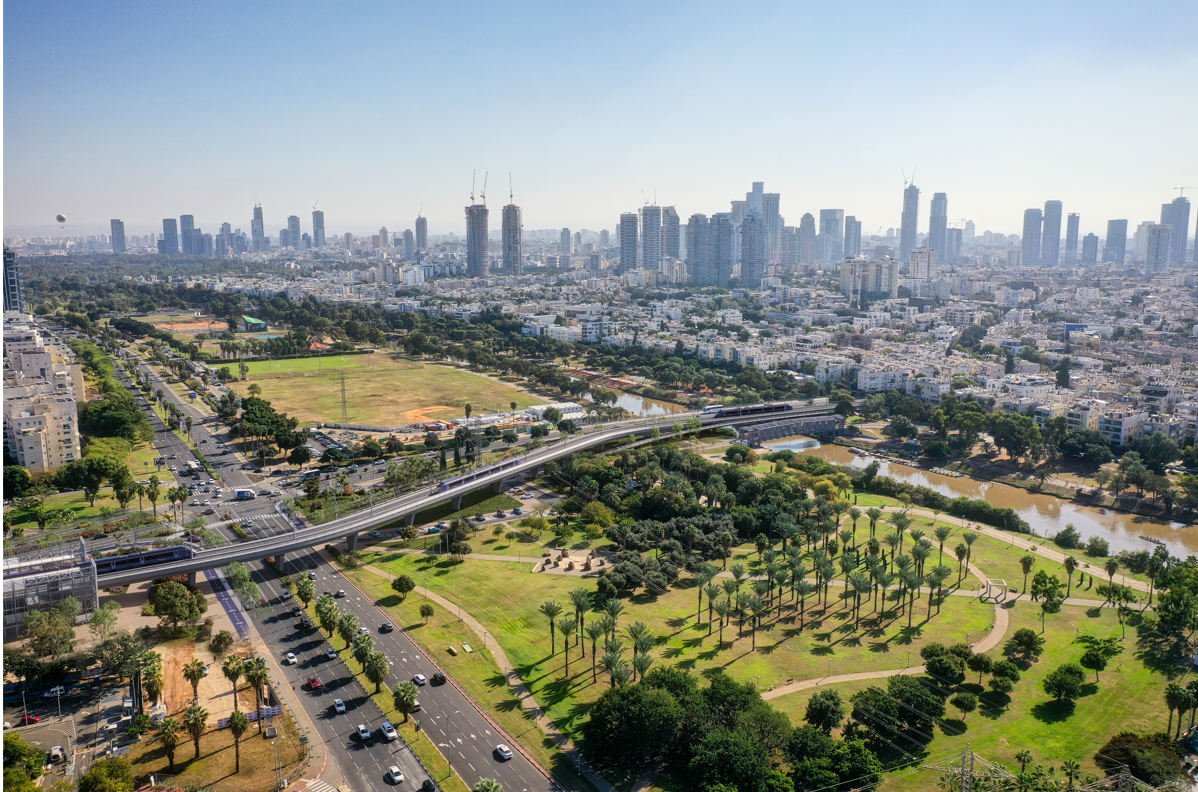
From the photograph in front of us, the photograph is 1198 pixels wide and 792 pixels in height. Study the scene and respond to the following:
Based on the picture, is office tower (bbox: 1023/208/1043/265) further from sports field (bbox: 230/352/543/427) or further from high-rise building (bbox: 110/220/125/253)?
high-rise building (bbox: 110/220/125/253)

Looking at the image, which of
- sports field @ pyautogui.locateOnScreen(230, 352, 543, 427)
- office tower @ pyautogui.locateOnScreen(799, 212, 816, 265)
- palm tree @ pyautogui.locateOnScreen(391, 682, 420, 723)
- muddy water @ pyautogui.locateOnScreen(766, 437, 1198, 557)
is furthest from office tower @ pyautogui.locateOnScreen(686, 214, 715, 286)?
palm tree @ pyautogui.locateOnScreen(391, 682, 420, 723)

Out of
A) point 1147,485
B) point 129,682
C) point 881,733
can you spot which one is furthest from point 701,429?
point 129,682

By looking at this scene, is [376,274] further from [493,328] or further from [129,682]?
[129,682]

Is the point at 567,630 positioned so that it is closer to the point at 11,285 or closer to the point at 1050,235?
the point at 11,285

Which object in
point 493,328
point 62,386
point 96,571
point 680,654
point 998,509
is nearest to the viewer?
point 680,654

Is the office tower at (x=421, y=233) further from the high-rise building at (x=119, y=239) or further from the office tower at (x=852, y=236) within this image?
the office tower at (x=852, y=236)

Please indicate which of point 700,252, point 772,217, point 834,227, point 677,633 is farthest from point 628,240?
point 677,633

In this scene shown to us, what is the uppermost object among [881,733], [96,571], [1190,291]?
[1190,291]
